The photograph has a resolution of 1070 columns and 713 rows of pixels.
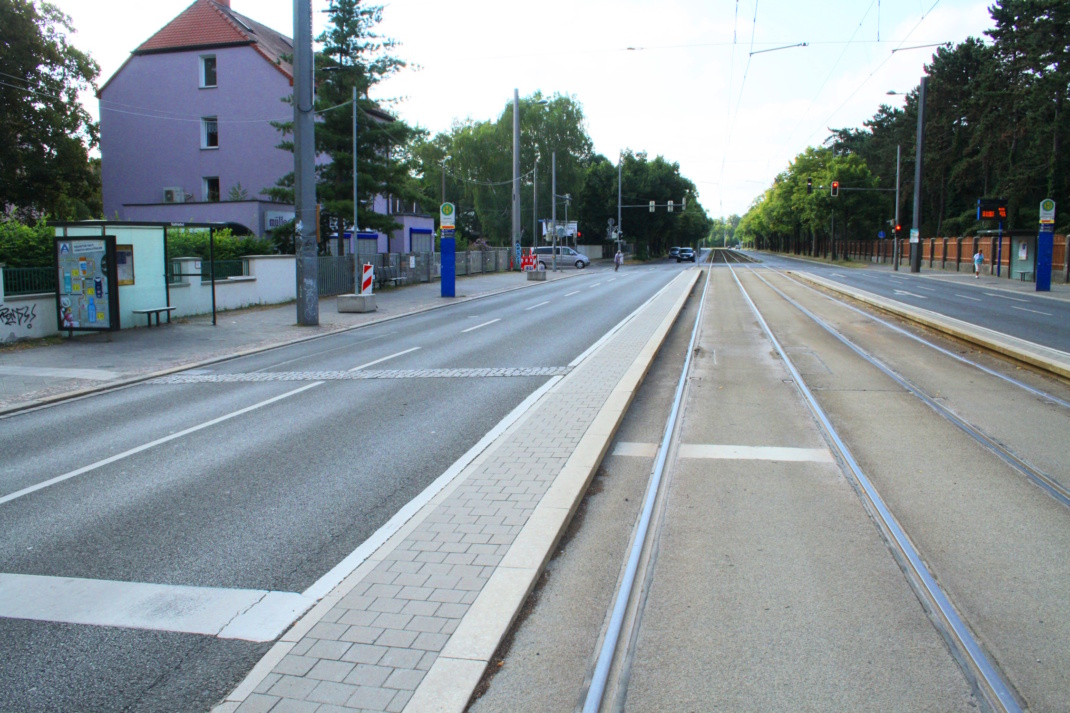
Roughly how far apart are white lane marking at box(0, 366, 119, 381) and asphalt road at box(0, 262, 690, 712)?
1.55 m

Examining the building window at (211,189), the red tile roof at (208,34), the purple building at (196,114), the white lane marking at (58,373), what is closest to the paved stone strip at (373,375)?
the white lane marking at (58,373)

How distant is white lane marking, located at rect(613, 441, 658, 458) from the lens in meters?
7.45

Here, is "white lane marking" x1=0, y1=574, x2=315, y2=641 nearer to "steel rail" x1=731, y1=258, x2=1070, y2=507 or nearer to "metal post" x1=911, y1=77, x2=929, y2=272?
"steel rail" x1=731, y1=258, x2=1070, y2=507

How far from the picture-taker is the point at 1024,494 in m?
6.18

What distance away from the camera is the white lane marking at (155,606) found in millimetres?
4090

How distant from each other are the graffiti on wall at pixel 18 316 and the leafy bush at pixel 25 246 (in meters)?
2.37

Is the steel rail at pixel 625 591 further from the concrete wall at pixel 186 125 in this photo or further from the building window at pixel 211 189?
the building window at pixel 211 189

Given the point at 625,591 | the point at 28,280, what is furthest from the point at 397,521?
the point at 28,280

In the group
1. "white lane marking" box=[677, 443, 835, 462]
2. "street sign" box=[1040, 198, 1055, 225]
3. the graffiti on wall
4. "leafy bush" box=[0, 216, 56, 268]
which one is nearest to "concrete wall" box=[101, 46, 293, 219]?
"leafy bush" box=[0, 216, 56, 268]

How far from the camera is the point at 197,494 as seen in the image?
6414 mm

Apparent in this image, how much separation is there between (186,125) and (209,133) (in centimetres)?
118

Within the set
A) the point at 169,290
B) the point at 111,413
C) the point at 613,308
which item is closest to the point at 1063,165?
the point at 613,308

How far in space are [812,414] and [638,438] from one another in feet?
7.30

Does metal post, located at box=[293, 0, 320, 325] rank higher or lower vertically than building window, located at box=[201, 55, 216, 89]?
lower
